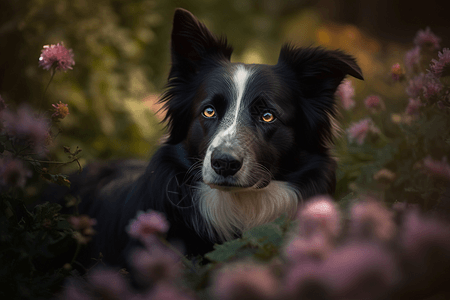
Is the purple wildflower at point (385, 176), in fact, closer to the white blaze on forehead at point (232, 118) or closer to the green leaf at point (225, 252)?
the white blaze on forehead at point (232, 118)

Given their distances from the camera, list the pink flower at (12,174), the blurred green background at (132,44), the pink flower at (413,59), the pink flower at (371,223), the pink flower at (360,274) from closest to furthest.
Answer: the pink flower at (360,274) < the pink flower at (371,223) < the pink flower at (12,174) < the pink flower at (413,59) < the blurred green background at (132,44)

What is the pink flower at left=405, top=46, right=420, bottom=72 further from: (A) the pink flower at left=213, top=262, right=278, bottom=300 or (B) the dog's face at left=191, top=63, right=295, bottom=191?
(A) the pink flower at left=213, top=262, right=278, bottom=300

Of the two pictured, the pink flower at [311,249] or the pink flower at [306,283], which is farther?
the pink flower at [311,249]

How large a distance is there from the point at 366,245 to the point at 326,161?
1.99 meters

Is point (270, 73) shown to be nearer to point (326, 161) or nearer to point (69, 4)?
point (326, 161)

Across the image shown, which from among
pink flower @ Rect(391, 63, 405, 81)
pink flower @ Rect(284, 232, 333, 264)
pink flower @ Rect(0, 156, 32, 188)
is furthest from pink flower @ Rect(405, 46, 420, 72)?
pink flower @ Rect(0, 156, 32, 188)

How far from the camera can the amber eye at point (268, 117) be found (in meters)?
2.71

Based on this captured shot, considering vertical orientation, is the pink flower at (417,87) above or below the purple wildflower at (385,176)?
above

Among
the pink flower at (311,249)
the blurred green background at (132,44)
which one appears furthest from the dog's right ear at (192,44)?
the pink flower at (311,249)

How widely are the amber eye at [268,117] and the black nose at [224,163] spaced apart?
57 centimetres

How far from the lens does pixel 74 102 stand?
5.44 m

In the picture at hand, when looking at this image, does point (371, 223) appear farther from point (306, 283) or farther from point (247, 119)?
point (247, 119)

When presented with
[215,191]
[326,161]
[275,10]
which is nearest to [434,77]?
[326,161]

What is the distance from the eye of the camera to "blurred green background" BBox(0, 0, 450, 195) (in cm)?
493
